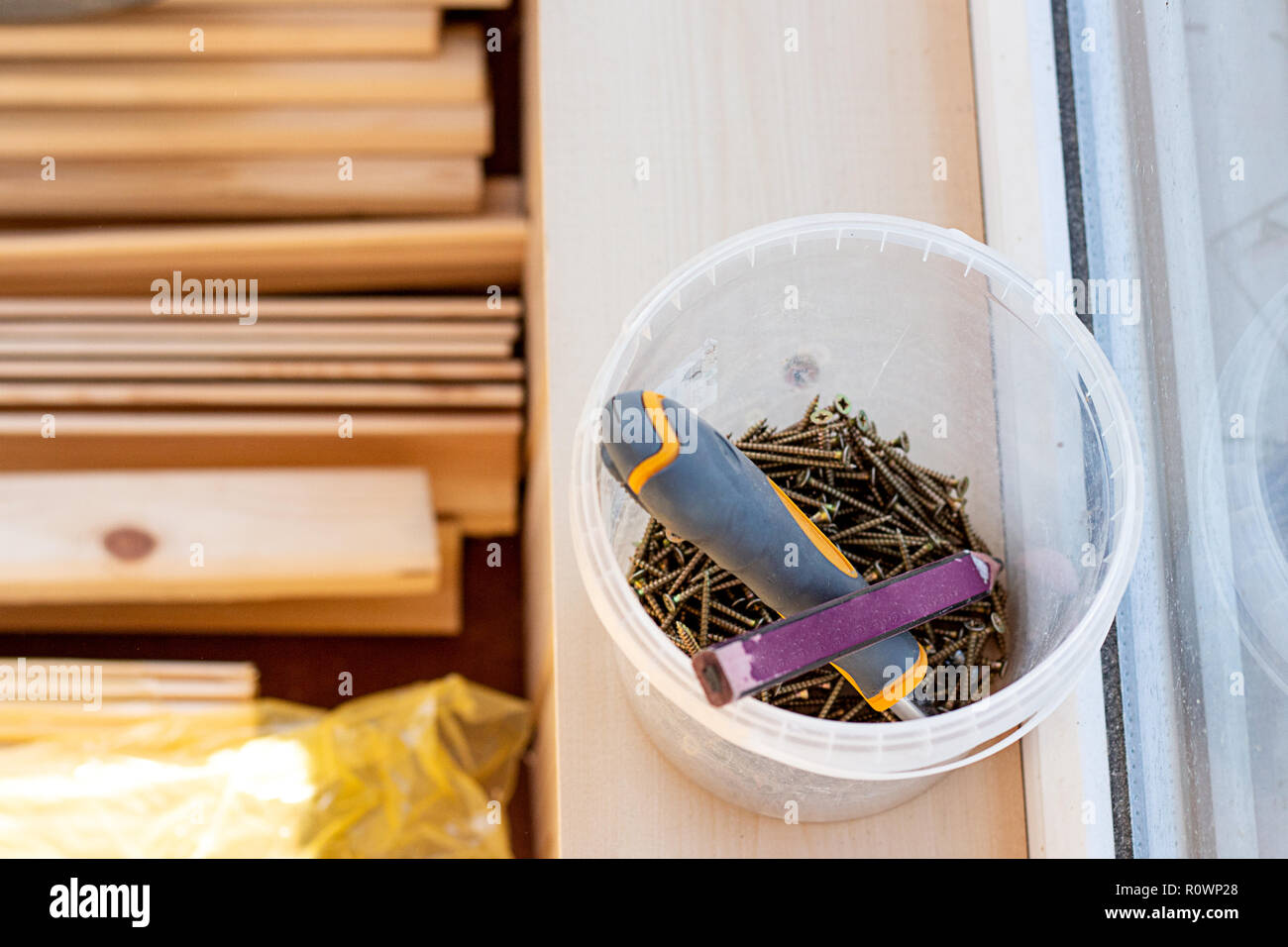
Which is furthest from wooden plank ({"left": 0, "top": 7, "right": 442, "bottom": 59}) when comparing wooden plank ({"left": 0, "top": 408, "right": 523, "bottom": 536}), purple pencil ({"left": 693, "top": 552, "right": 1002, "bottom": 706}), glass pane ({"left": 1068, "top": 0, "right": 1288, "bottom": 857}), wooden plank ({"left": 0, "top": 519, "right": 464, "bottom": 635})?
purple pencil ({"left": 693, "top": 552, "right": 1002, "bottom": 706})

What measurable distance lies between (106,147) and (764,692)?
0.90 m

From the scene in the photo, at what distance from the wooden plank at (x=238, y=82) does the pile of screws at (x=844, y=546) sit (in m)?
0.62

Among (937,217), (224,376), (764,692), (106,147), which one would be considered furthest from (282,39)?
(764,692)

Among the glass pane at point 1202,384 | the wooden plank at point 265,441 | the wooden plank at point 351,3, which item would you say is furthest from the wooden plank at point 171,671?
the glass pane at point 1202,384

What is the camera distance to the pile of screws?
660 mm

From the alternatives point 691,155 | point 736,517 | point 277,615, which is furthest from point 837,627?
point 277,615

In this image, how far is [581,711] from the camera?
0.69 metres

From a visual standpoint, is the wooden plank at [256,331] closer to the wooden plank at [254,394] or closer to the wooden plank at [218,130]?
the wooden plank at [254,394]

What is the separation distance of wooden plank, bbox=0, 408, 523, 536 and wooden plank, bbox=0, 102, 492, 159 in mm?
275

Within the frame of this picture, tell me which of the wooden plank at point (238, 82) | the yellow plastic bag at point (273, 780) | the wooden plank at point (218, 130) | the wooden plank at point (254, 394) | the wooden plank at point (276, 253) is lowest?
the yellow plastic bag at point (273, 780)

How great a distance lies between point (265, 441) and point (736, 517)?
2.58 feet

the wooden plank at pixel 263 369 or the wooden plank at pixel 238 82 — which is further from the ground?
the wooden plank at pixel 238 82

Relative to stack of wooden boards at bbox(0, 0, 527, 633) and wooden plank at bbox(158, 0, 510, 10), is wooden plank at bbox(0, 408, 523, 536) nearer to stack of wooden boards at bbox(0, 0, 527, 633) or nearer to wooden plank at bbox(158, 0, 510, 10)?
stack of wooden boards at bbox(0, 0, 527, 633)

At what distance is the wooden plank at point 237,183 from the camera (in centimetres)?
113
